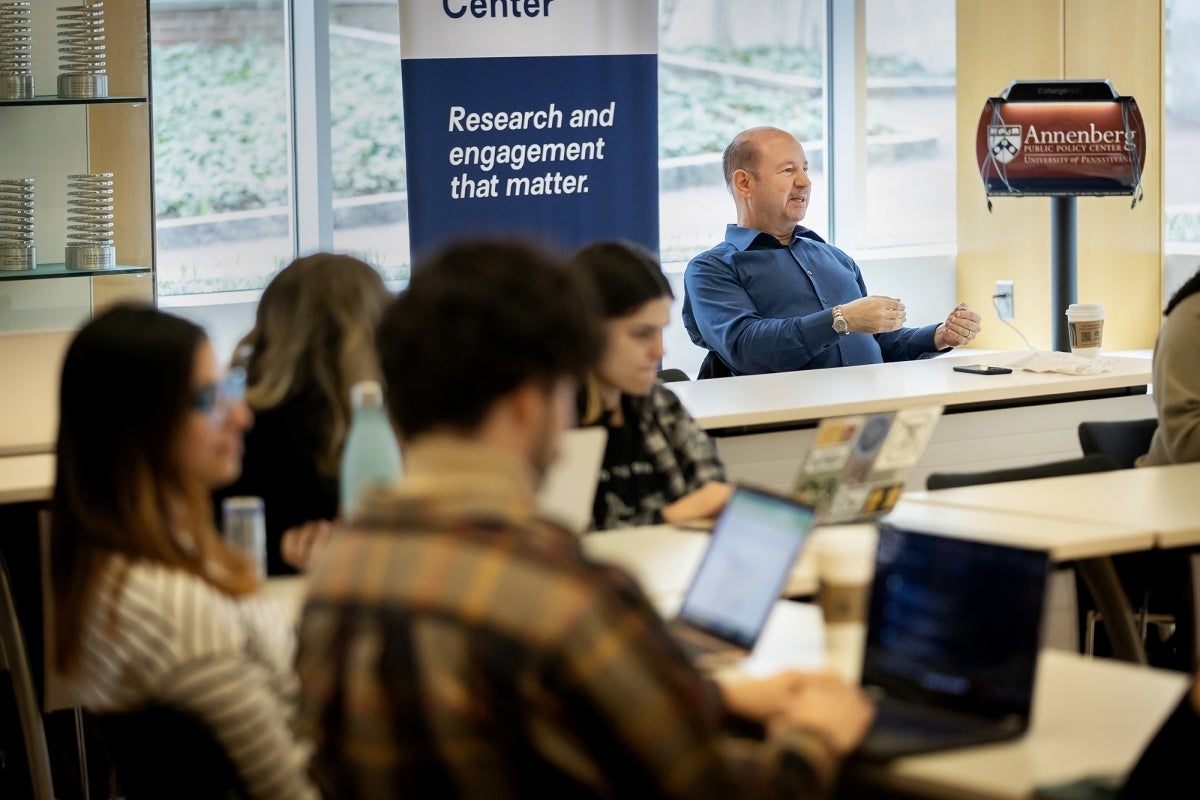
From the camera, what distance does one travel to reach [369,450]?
2.77m

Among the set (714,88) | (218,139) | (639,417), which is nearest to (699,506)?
(639,417)

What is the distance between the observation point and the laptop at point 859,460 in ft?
10.0

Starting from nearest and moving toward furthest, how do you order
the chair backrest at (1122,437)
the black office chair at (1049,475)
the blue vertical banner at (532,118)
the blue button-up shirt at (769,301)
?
the black office chair at (1049,475), the chair backrest at (1122,437), the blue button-up shirt at (769,301), the blue vertical banner at (532,118)

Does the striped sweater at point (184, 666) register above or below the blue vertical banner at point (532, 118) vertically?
below

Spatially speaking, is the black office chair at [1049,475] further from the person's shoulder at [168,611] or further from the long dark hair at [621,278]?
the person's shoulder at [168,611]

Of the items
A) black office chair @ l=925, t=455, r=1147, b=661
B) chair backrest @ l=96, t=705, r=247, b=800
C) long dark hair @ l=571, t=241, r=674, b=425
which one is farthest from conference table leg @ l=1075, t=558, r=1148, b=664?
chair backrest @ l=96, t=705, r=247, b=800

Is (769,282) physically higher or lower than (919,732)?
higher

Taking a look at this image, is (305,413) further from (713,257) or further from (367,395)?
(713,257)

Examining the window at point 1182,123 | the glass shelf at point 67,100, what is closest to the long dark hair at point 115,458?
the glass shelf at point 67,100

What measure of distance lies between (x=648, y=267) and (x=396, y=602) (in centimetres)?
198

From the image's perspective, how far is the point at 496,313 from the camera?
156 cm

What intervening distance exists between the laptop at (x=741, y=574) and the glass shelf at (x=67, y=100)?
2984 millimetres

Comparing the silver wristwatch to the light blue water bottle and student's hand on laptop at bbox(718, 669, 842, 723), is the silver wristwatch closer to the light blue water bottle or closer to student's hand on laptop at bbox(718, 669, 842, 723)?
the light blue water bottle

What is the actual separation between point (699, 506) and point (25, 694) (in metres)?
1.60
